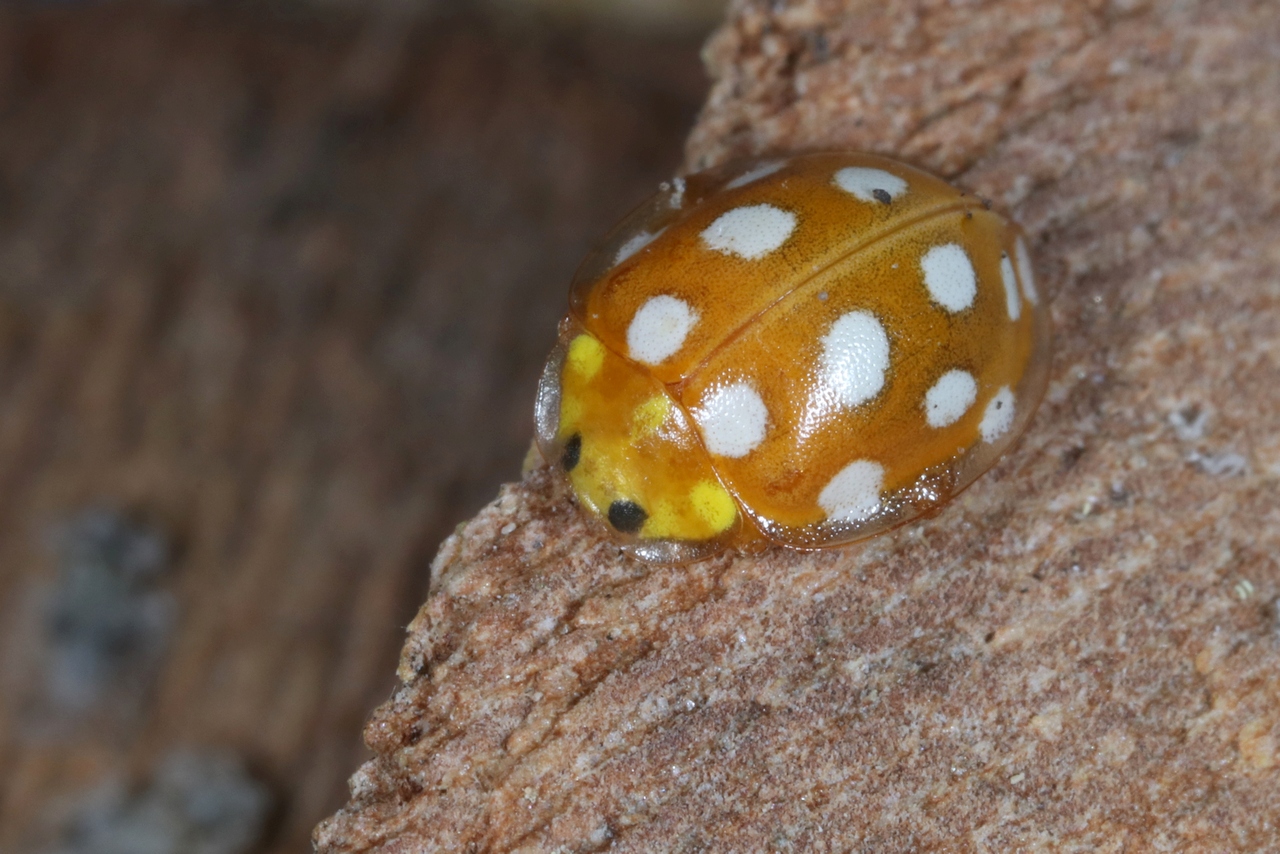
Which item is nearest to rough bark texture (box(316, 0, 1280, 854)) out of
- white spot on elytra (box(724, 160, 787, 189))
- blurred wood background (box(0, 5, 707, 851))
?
white spot on elytra (box(724, 160, 787, 189))

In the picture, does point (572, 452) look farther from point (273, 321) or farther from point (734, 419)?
point (273, 321)

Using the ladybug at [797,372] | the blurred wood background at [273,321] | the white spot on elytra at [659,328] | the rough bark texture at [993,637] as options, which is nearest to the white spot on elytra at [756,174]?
the ladybug at [797,372]

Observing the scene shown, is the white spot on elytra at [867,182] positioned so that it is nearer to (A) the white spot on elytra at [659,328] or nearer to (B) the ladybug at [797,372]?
(B) the ladybug at [797,372]

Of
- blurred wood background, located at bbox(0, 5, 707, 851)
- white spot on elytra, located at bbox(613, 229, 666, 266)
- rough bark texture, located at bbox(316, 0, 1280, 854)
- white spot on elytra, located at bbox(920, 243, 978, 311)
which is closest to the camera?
rough bark texture, located at bbox(316, 0, 1280, 854)

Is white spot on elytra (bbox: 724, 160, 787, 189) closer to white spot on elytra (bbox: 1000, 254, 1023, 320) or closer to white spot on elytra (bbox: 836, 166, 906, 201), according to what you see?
white spot on elytra (bbox: 836, 166, 906, 201)

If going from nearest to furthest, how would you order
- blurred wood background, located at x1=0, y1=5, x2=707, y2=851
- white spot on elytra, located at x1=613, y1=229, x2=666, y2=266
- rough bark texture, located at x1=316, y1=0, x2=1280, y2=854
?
rough bark texture, located at x1=316, y1=0, x2=1280, y2=854 → white spot on elytra, located at x1=613, y1=229, x2=666, y2=266 → blurred wood background, located at x1=0, y1=5, x2=707, y2=851

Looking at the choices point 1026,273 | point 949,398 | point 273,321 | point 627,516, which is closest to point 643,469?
point 627,516
